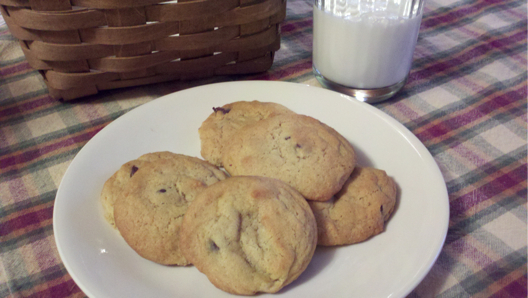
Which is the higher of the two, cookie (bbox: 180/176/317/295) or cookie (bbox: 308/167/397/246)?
cookie (bbox: 180/176/317/295)

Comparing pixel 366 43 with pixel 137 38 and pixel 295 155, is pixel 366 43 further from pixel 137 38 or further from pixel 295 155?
pixel 137 38

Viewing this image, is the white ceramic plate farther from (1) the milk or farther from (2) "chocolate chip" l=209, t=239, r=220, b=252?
(1) the milk

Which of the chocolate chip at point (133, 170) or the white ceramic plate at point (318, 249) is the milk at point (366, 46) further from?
the chocolate chip at point (133, 170)

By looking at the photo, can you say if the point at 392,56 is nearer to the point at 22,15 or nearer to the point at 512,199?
the point at 512,199

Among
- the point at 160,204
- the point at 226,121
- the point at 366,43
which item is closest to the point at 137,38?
the point at 226,121

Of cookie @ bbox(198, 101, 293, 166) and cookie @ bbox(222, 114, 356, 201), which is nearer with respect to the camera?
cookie @ bbox(222, 114, 356, 201)

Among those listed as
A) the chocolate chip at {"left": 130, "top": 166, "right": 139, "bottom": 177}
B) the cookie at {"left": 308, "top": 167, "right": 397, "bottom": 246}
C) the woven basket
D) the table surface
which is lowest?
the table surface

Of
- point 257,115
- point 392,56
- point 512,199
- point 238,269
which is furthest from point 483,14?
point 238,269

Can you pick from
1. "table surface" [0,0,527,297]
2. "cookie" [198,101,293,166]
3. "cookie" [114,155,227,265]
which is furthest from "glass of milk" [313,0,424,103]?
"cookie" [114,155,227,265]

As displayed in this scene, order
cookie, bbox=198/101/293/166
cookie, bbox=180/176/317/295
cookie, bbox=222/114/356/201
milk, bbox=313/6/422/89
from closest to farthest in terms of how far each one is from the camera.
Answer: cookie, bbox=180/176/317/295 → cookie, bbox=222/114/356/201 → cookie, bbox=198/101/293/166 → milk, bbox=313/6/422/89
